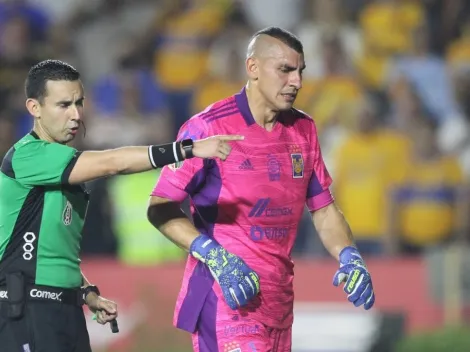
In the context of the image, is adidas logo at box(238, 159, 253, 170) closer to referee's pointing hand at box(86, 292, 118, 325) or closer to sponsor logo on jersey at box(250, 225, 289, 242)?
sponsor logo on jersey at box(250, 225, 289, 242)

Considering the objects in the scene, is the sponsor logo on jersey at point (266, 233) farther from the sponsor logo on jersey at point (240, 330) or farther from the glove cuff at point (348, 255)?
the sponsor logo on jersey at point (240, 330)

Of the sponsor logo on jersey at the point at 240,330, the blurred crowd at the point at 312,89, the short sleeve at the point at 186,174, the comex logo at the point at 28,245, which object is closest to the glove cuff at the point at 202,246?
the short sleeve at the point at 186,174

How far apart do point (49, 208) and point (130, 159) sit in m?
0.52

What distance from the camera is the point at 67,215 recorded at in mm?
6152

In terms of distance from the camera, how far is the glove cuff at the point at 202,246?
20.8 ft

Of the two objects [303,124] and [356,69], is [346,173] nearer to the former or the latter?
[356,69]

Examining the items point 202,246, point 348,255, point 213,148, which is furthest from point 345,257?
point 213,148

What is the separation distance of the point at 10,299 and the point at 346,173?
6316 millimetres

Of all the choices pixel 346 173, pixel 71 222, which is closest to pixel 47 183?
pixel 71 222

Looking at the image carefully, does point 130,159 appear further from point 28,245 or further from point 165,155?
point 28,245

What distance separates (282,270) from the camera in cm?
665

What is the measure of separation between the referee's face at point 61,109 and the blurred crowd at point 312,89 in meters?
5.57

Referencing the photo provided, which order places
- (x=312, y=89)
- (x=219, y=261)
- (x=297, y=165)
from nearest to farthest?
(x=219, y=261) → (x=297, y=165) → (x=312, y=89)

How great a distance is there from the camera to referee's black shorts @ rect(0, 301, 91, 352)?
236 inches
